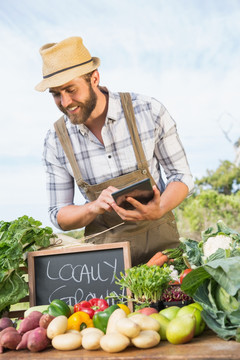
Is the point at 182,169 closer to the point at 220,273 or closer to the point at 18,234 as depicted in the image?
the point at 18,234

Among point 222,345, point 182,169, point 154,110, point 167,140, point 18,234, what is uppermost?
point 154,110

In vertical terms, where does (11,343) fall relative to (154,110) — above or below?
below

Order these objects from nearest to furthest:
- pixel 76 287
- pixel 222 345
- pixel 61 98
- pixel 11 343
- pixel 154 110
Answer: pixel 222 345 → pixel 11 343 → pixel 76 287 → pixel 61 98 → pixel 154 110

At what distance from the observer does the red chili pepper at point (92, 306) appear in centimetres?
241

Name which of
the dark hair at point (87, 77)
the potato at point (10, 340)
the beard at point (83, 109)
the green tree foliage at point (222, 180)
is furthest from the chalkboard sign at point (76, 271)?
the green tree foliage at point (222, 180)

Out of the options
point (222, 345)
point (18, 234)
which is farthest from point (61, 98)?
point (222, 345)

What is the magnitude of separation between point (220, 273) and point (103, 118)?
2.05 metres

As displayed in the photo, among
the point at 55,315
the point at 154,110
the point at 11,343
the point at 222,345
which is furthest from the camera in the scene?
the point at 154,110

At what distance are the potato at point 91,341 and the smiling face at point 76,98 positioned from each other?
180cm

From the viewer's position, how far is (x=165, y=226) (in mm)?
3699

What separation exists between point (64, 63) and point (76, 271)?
4.94 feet

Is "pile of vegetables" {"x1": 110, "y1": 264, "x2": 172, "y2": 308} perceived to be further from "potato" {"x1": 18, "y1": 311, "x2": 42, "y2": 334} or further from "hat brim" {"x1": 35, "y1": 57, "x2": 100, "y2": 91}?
"hat brim" {"x1": 35, "y1": 57, "x2": 100, "y2": 91}

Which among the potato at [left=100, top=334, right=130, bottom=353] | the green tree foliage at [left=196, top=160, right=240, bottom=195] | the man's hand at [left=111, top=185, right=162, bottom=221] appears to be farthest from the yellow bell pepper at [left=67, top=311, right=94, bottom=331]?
the green tree foliage at [left=196, top=160, right=240, bottom=195]

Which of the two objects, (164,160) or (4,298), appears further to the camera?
(164,160)
